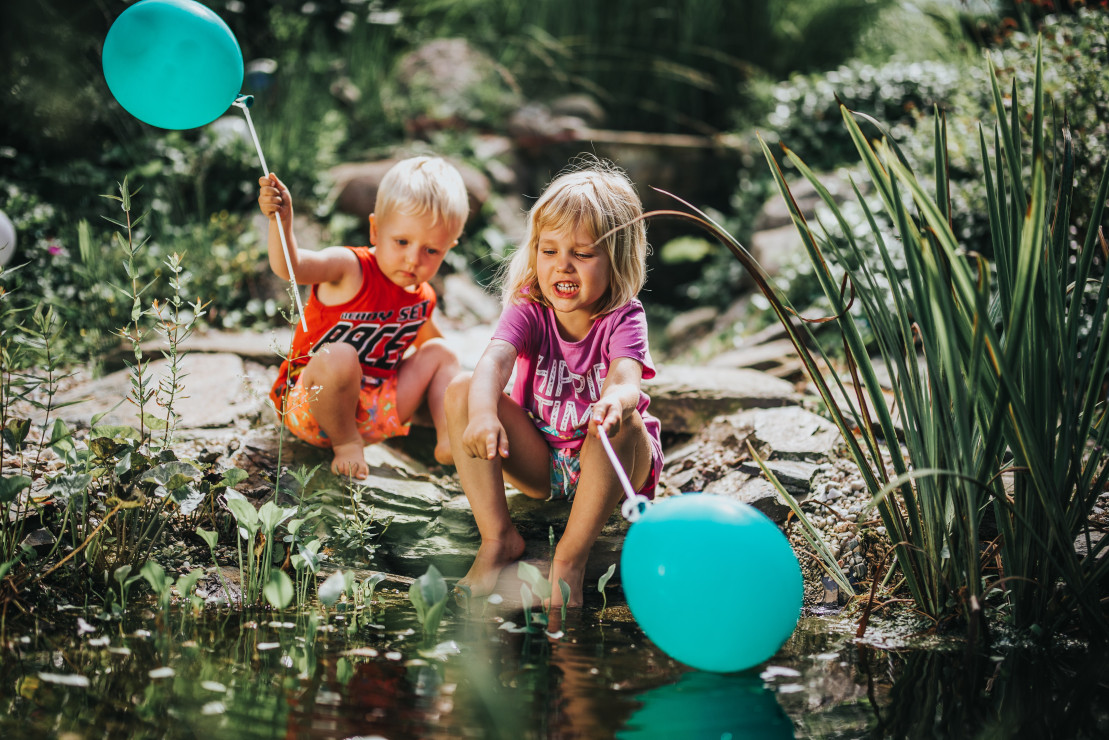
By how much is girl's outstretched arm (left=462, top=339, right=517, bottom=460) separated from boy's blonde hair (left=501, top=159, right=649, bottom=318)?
0.76 feet

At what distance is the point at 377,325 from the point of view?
9.41 feet

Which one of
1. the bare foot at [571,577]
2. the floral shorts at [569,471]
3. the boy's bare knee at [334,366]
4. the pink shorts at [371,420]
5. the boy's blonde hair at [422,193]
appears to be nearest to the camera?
the bare foot at [571,577]

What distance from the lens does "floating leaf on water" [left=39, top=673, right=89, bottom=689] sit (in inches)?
55.9

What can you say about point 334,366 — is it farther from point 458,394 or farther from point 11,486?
point 11,486

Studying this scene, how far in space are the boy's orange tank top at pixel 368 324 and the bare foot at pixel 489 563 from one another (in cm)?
93

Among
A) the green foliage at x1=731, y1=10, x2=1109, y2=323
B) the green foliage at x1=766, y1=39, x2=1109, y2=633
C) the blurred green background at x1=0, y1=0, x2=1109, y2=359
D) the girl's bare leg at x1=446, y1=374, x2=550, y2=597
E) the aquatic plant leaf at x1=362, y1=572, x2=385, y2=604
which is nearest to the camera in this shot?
the green foliage at x1=766, y1=39, x2=1109, y2=633

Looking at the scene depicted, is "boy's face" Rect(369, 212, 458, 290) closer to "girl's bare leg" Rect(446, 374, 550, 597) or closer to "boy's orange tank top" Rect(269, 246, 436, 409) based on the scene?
"boy's orange tank top" Rect(269, 246, 436, 409)

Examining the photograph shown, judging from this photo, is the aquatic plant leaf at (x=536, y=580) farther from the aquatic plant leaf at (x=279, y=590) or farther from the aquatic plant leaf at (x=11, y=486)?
the aquatic plant leaf at (x=11, y=486)

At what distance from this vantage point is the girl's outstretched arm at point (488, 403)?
6.50ft

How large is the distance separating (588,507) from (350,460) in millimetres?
942

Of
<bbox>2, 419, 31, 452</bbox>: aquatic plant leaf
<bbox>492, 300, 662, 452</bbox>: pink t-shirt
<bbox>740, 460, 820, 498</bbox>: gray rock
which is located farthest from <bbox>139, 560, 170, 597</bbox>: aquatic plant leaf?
<bbox>740, 460, 820, 498</bbox>: gray rock

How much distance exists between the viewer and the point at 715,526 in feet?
5.10

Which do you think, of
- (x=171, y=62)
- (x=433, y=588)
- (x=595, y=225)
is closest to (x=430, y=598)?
(x=433, y=588)

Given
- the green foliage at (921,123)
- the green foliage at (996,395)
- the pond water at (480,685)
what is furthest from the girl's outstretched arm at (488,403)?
the green foliage at (921,123)
